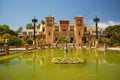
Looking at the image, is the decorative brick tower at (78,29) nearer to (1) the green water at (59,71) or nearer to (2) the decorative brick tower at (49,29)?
(2) the decorative brick tower at (49,29)

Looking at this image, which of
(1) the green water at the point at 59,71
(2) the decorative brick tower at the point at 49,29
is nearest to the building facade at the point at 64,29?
(2) the decorative brick tower at the point at 49,29

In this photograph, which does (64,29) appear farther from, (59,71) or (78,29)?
(59,71)

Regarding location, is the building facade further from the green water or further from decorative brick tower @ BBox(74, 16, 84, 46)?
the green water

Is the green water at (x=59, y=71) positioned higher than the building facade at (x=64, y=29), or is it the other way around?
the building facade at (x=64, y=29)

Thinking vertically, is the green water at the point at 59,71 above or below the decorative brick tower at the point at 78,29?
below

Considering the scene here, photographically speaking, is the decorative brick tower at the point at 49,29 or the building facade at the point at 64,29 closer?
the building facade at the point at 64,29

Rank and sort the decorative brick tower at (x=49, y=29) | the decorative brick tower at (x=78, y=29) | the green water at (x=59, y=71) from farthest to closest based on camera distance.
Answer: the decorative brick tower at (x=49, y=29)
the decorative brick tower at (x=78, y=29)
the green water at (x=59, y=71)

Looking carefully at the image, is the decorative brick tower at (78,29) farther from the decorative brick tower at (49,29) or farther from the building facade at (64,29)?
the decorative brick tower at (49,29)

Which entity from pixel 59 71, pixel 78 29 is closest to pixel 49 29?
pixel 78 29

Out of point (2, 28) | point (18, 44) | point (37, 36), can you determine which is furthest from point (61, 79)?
point (37, 36)

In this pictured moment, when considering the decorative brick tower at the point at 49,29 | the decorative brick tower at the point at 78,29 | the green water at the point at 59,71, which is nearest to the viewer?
the green water at the point at 59,71

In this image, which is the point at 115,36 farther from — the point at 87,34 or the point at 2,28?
the point at 2,28

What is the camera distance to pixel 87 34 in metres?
40.1

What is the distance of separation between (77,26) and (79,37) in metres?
2.14
